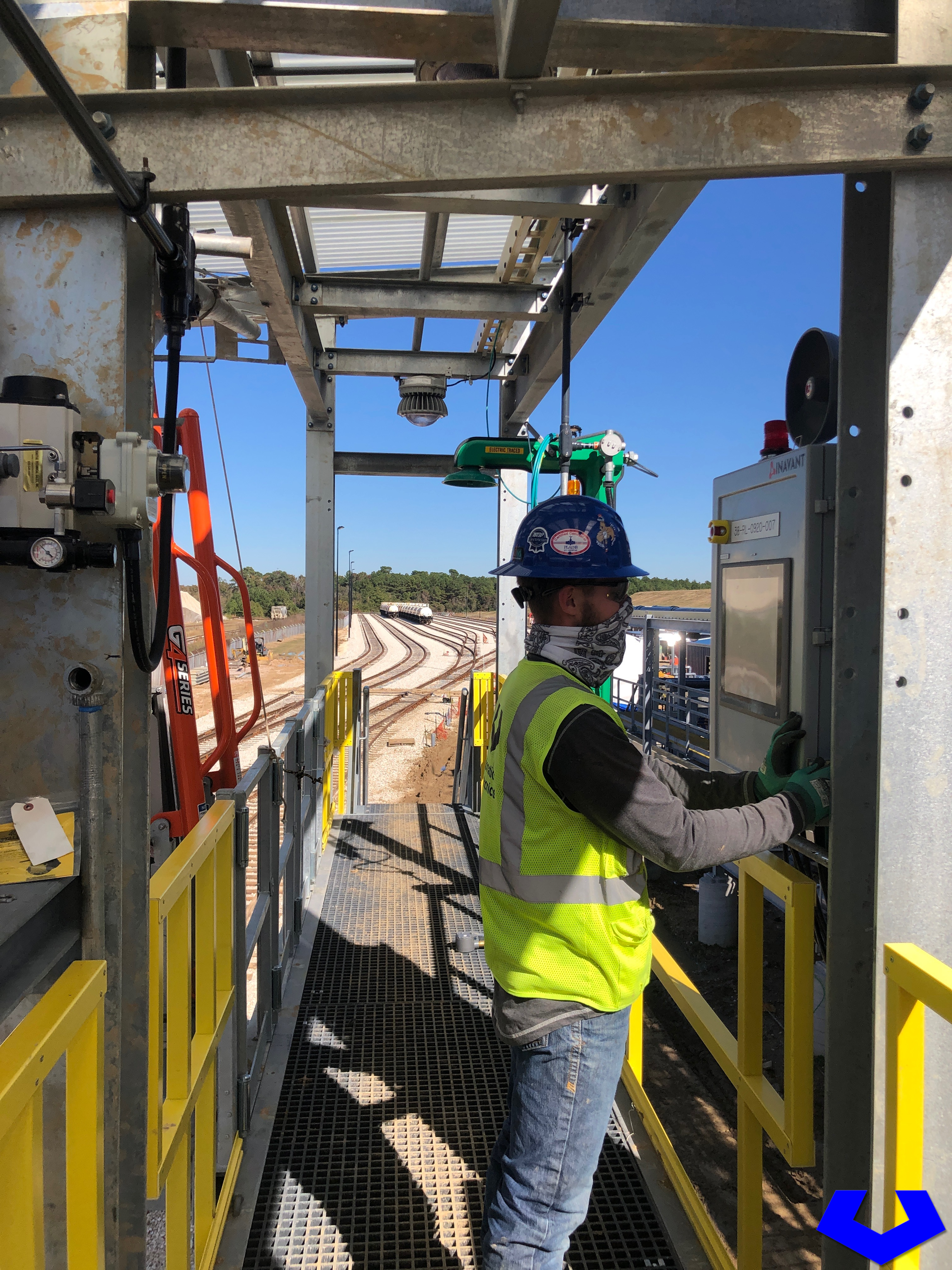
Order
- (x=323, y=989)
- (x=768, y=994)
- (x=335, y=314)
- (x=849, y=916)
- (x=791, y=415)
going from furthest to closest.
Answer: (x=768, y=994)
(x=335, y=314)
(x=323, y=989)
(x=791, y=415)
(x=849, y=916)

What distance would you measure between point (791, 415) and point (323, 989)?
3402 millimetres

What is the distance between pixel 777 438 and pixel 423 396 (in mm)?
4249

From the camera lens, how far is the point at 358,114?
73.3 inches

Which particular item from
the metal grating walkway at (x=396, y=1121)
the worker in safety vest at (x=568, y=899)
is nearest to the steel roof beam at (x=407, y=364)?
the metal grating walkway at (x=396, y=1121)

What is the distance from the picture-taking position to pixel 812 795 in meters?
2.03

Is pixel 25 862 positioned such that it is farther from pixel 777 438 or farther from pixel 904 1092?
pixel 777 438

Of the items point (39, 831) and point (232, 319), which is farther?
point (232, 319)

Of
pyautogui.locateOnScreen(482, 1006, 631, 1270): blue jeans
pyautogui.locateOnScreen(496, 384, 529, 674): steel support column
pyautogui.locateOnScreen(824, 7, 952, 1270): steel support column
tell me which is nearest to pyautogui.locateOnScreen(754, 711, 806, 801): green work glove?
pyautogui.locateOnScreen(824, 7, 952, 1270): steel support column

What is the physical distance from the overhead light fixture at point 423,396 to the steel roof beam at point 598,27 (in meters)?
4.76

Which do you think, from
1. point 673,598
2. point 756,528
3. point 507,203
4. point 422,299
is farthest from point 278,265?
point 673,598

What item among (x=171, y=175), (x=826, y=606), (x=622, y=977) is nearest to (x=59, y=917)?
(x=622, y=977)

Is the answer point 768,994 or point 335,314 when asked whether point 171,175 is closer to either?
point 335,314

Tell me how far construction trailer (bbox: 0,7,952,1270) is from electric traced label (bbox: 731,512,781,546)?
2.80 feet

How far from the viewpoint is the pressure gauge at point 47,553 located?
1.63 metres
